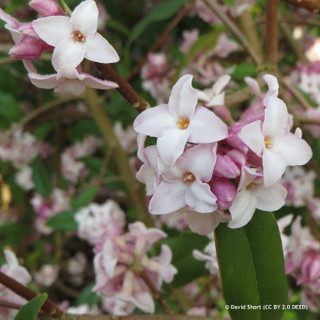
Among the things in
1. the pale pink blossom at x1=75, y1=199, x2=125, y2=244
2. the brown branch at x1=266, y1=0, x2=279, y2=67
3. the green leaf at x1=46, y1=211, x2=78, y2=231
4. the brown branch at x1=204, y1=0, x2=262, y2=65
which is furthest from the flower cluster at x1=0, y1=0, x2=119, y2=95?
the green leaf at x1=46, y1=211, x2=78, y2=231

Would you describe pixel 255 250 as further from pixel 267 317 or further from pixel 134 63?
pixel 134 63

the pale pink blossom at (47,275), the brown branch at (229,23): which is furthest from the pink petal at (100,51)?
the pale pink blossom at (47,275)

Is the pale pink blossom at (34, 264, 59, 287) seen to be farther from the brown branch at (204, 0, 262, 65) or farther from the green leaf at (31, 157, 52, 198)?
the brown branch at (204, 0, 262, 65)

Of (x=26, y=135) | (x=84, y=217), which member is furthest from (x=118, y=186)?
(x=26, y=135)

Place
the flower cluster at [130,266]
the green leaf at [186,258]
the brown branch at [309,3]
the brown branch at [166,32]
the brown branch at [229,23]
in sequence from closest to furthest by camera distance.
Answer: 1. the brown branch at [309,3]
2. the flower cluster at [130,266]
3. the green leaf at [186,258]
4. the brown branch at [229,23]
5. the brown branch at [166,32]

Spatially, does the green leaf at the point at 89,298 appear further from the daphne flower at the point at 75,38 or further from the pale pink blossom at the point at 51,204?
the daphne flower at the point at 75,38
